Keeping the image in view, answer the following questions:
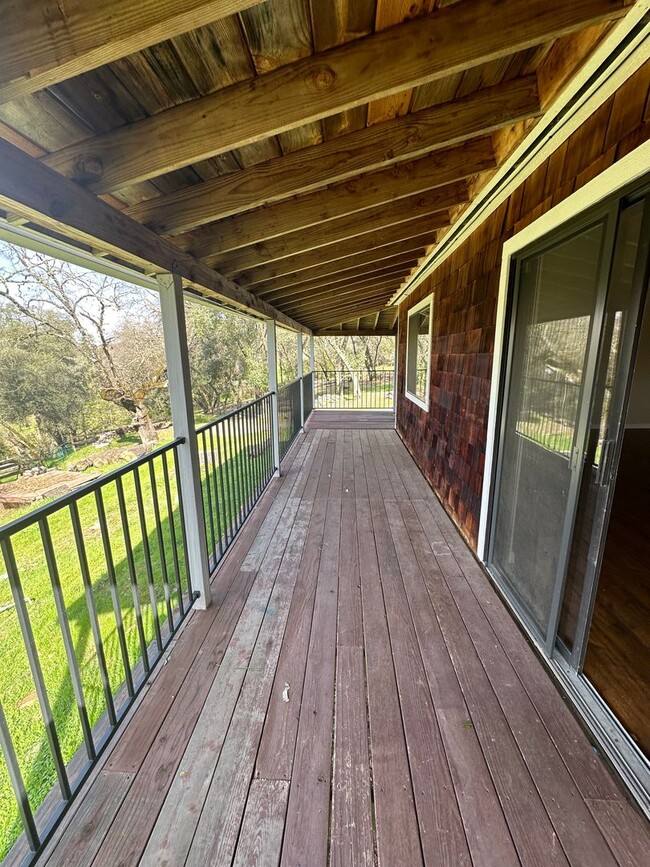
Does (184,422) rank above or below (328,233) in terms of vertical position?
below

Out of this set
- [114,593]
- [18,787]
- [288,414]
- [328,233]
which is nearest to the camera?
[18,787]

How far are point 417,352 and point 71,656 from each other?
214 inches

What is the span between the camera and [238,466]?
328 cm

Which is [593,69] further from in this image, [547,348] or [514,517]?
[514,517]

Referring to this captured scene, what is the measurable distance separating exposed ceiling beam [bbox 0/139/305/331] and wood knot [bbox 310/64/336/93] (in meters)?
0.87

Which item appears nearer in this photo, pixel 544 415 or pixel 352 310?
pixel 544 415

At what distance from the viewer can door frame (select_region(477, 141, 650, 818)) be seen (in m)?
1.22

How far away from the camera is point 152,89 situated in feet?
3.52

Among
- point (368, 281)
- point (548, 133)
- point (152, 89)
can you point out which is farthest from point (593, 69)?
point (368, 281)

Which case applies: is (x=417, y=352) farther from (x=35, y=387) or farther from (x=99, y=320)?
(x=99, y=320)

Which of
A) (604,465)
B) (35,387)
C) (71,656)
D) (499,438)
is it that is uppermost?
(604,465)

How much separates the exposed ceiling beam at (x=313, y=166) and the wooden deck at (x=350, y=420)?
19.1ft

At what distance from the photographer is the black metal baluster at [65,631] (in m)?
1.13

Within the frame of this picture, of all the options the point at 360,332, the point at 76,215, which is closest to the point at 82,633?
the point at 76,215
